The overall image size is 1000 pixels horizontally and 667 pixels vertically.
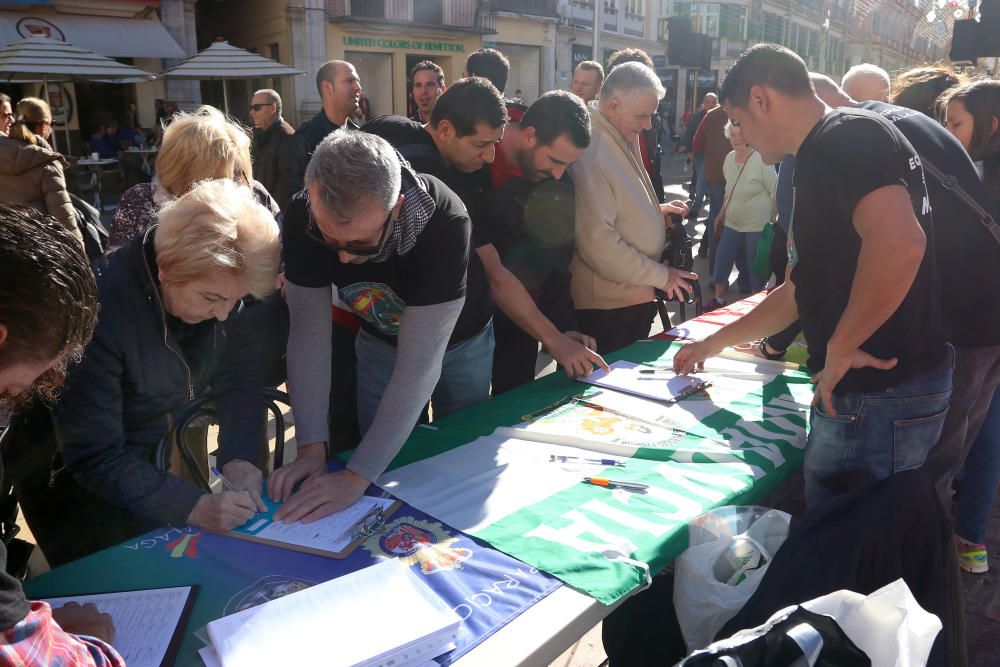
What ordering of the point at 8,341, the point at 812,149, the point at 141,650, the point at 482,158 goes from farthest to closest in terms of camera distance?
the point at 482,158 < the point at 812,149 < the point at 141,650 < the point at 8,341

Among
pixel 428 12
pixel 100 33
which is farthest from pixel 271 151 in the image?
pixel 428 12

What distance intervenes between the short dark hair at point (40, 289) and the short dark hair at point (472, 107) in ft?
4.73

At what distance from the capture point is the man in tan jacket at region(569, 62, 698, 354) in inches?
104

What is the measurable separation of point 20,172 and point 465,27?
638 inches

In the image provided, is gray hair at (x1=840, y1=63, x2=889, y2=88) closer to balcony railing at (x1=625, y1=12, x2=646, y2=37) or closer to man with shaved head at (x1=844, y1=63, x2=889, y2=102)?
man with shaved head at (x1=844, y1=63, x2=889, y2=102)

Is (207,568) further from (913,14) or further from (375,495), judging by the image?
(913,14)

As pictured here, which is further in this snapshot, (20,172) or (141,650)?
(20,172)

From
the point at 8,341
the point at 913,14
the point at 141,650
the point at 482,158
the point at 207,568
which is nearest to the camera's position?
the point at 8,341

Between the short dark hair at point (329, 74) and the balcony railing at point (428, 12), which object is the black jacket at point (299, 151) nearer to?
the short dark hair at point (329, 74)

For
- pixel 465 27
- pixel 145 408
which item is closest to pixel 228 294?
pixel 145 408

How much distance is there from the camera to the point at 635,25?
24.9 meters

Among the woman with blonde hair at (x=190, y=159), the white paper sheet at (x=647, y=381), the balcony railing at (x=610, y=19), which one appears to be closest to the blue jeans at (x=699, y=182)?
the white paper sheet at (x=647, y=381)

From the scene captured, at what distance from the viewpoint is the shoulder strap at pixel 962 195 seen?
1.80m

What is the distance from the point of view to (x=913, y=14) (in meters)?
43.0
